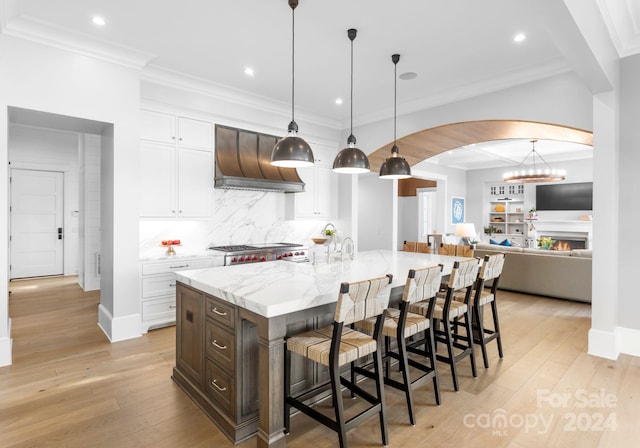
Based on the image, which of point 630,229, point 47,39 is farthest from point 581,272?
point 47,39

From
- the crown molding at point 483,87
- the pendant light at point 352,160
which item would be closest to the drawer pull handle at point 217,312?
the pendant light at point 352,160

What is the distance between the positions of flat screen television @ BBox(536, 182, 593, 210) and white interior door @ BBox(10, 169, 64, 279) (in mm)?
11981

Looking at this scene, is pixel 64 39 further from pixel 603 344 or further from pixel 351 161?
pixel 603 344

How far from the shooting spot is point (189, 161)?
469 cm

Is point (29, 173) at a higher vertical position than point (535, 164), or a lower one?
lower

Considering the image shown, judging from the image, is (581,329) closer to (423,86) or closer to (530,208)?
(423,86)

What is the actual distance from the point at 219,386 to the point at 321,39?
3.15 meters

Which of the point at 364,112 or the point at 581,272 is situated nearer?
the point at 581,272

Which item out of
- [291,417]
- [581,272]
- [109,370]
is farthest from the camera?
[581,272]

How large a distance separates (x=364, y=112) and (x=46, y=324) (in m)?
5.27

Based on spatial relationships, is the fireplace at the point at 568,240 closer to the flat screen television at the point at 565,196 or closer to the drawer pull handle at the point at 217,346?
the flat screen television at the point at 565,196

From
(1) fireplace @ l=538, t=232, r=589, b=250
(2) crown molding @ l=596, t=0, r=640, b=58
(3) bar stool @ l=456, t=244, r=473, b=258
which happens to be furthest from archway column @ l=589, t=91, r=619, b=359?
(1) fireplace @ l=538, t=232, r=589, b=250

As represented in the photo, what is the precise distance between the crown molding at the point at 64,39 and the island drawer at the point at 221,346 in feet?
9.78

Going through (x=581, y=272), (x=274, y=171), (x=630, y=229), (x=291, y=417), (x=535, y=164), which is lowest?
(x=291, y=417)
